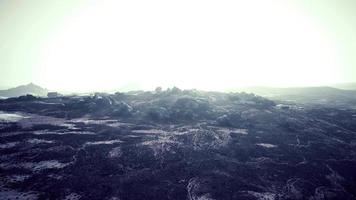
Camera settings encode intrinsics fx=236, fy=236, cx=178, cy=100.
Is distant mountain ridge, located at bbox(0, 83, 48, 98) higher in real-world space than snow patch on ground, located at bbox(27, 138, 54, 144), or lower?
higher

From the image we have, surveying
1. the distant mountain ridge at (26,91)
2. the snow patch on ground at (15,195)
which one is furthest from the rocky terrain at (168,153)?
the distant mountain ridge at (26,91)

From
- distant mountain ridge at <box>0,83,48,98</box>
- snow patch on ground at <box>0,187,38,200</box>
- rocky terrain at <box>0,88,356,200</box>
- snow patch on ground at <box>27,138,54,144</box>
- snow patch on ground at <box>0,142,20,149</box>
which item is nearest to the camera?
snow patch on ground at <box>0,187,38,200</box>

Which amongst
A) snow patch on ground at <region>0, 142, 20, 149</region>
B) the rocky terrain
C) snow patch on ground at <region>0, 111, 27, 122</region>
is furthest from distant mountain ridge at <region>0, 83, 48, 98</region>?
snow patch on ground at <region>0, 142, 20, 149</region>

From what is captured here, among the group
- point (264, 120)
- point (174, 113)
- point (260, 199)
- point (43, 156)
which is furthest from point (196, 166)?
point (264, 120)

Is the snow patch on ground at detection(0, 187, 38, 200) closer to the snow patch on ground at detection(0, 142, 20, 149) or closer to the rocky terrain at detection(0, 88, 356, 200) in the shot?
the rocky terrain at detection(0, 88, 356, 200)

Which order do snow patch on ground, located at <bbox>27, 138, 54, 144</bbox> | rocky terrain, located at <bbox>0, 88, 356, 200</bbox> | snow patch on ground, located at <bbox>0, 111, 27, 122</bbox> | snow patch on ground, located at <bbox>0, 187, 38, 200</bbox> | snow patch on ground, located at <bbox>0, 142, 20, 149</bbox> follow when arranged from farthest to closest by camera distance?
snow patch on ground, located at <bbox>0, 111, 27, 122</bbox> → snow patch on ground, located at <bbox>27, 138, 54, 144</bbox> → snow patch on ground, located at <bbox>0, 142, 20, 149</bbox> → rocky terrain, located at <bbox>0, 88, 356, 200</bbox> → snow patch on ground, located at <bbox>0, 187, 38, 200</bbox>

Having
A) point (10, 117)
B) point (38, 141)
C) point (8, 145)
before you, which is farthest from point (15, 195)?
point (10, 117)

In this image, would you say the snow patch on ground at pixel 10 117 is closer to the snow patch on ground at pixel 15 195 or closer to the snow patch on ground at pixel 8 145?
the snow patch on ground at pixel 8 145
